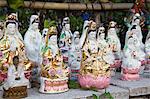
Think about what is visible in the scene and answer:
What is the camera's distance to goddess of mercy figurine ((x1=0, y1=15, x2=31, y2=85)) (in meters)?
2.27

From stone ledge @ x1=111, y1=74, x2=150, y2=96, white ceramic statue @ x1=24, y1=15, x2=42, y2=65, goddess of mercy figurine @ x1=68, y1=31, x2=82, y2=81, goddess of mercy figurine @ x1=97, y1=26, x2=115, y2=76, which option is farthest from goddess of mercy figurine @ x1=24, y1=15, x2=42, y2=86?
stone ledge @ x1=111, y1=74, x2=150, y2=96

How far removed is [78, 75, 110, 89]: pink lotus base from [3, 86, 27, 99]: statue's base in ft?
1.30

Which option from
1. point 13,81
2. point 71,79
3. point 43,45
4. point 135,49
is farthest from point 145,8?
point 13,81

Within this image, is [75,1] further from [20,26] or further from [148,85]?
[148,85]

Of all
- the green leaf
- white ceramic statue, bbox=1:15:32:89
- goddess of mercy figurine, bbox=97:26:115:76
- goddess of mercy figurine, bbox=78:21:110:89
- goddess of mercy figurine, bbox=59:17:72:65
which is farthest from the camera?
the green leaf

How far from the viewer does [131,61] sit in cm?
265

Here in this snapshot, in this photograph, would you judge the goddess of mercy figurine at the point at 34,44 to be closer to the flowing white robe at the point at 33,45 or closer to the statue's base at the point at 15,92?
the flowing white robe at the point at 33,45

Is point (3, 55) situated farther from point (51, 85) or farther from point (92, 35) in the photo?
point (92, 35)

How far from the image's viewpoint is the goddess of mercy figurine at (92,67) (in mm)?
2404

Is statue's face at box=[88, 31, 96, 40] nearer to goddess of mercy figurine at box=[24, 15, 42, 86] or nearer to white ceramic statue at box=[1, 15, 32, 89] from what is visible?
goddess of mercy figurine at box=[24, 15, 42, 86]

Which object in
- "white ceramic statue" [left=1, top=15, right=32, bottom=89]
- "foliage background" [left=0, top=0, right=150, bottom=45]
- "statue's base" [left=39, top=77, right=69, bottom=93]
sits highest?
"foliage background" [left=0, top=0, right=150, bottom=45]

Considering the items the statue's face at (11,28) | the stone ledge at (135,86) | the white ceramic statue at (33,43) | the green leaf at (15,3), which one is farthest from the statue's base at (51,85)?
the green leaf at (15,3)

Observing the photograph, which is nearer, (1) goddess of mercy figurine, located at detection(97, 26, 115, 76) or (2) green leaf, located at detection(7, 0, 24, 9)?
(1) goddess of mercy figurine, located at detection(97, 26, 115, 76)

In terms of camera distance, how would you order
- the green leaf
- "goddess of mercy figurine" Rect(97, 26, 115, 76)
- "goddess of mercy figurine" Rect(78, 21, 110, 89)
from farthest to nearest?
the green leaf
"goddess of mercy figurine" Rect(97, 26, 115, 76)
"goddess of mercy figurine" Rect(78, 21, 110, 89)
